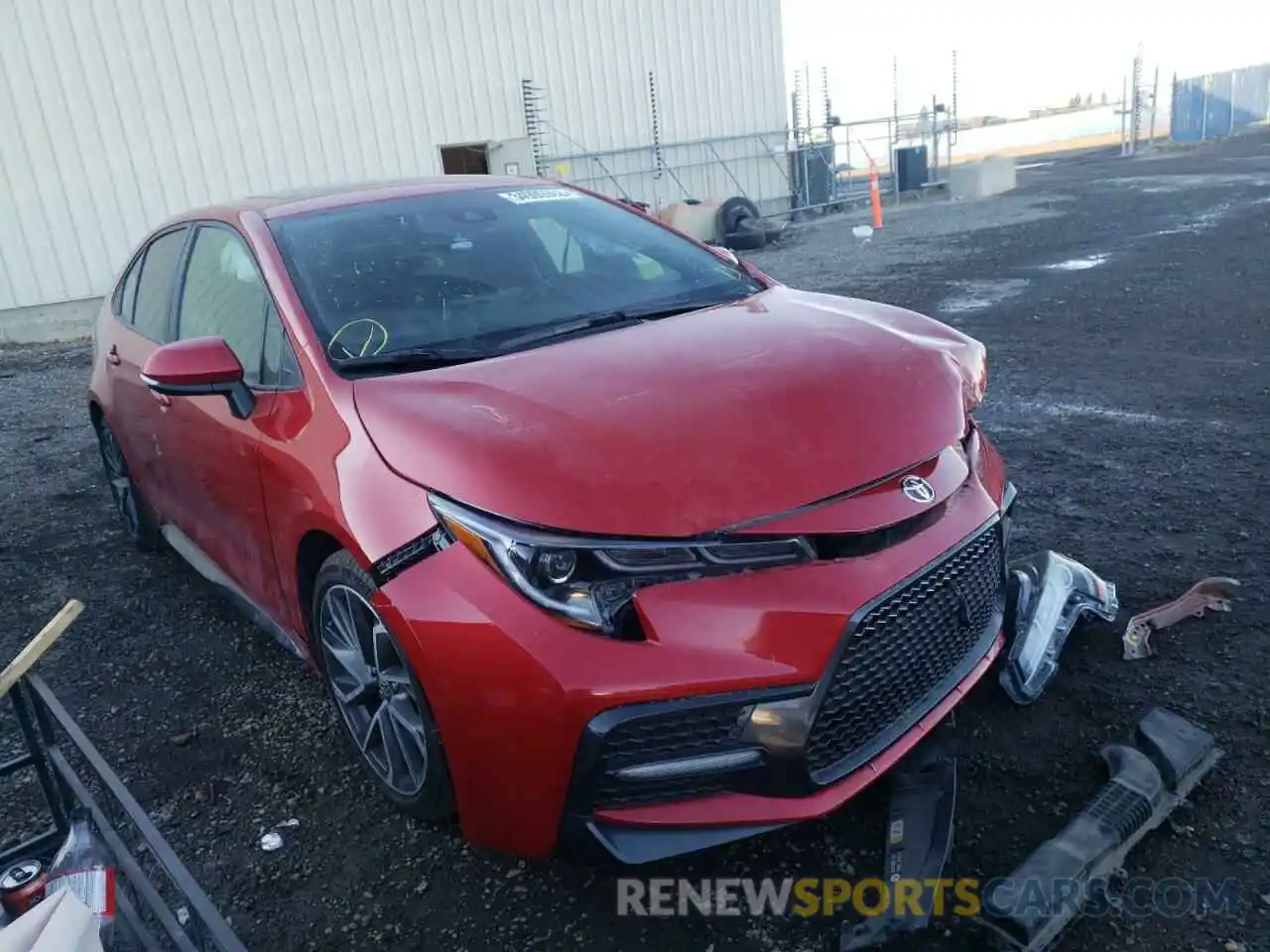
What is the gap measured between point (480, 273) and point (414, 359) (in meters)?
0.58

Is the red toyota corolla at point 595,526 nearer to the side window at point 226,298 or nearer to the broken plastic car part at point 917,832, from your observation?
the side window at point 226,298

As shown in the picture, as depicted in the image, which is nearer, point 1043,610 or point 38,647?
point 38,647

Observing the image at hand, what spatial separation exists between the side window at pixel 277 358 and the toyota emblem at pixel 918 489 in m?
1.64

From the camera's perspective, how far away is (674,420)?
7.41 feet

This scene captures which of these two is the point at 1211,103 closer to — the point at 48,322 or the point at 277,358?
the point at 48,322

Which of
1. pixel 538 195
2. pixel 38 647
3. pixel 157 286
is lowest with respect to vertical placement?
pixel 38 647

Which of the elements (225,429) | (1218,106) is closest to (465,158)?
(225,429)

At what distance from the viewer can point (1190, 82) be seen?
30.6 meters

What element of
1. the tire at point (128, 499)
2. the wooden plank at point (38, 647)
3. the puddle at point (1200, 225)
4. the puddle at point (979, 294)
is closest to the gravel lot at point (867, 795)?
the tire at point (128, 499)

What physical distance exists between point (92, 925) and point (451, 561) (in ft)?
2.97

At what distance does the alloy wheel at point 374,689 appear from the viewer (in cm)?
239

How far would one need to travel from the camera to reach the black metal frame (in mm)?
1644

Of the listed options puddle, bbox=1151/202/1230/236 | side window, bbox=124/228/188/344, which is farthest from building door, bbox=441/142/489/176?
side window, bbox=124/228/188/344

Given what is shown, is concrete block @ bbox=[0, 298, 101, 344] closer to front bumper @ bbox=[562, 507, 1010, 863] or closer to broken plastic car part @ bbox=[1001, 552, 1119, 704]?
broken plastic car part @ bbox=[1001, 552, 1119, 704]
